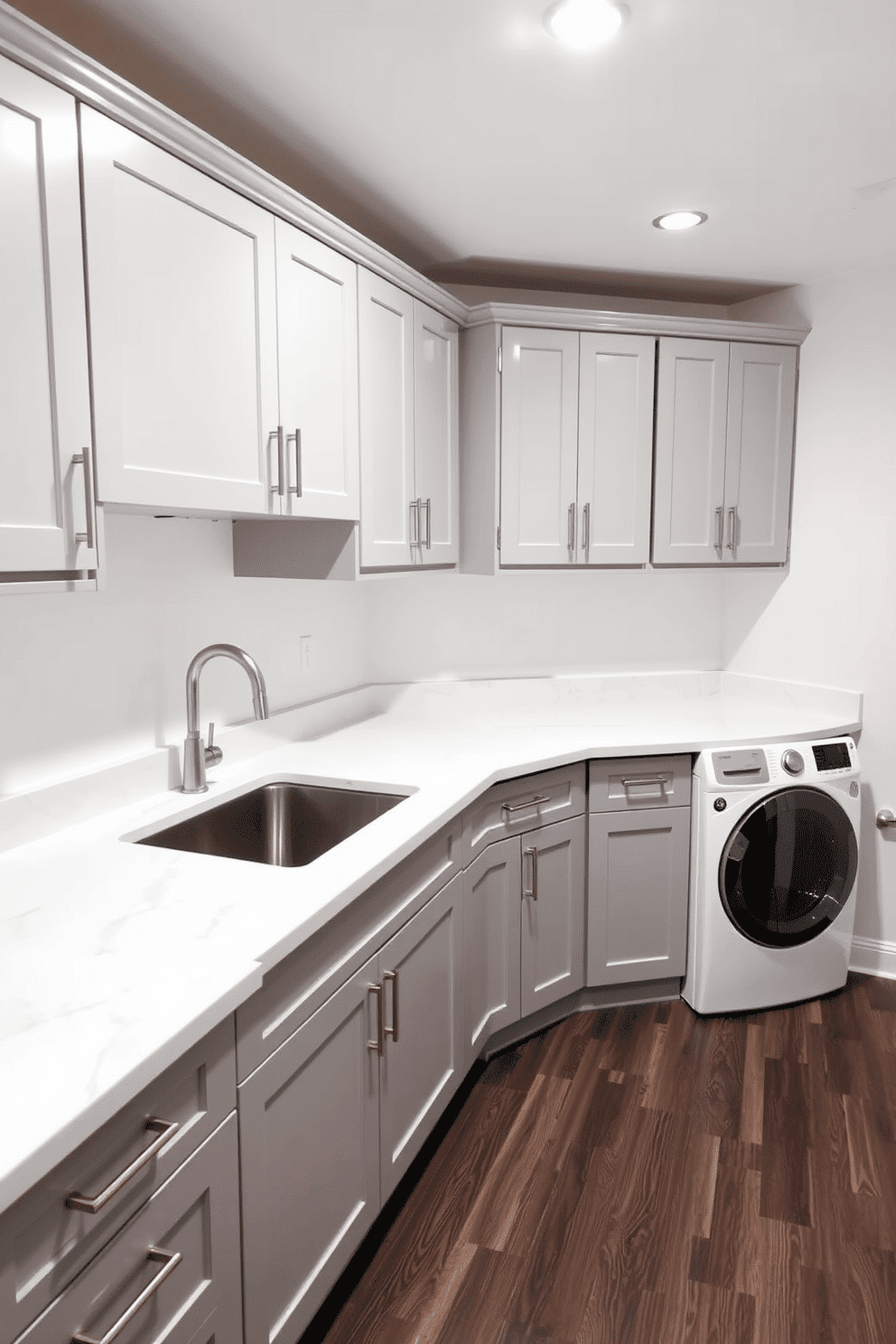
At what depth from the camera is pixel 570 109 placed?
1.88 metres

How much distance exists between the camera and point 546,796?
2.57 meters

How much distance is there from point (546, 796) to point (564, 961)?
1.82 ft

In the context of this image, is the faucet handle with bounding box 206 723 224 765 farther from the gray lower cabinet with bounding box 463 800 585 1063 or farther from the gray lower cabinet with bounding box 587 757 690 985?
the gray lower cabinet with bounding box 587 757 690 985

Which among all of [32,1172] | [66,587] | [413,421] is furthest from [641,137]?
[32,1172]

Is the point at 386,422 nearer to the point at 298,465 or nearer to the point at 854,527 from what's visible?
the point at 298,465

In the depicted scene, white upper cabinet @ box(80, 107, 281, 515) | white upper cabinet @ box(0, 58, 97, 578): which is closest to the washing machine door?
white upper cabinet @ box(80, 107, 281, 515)

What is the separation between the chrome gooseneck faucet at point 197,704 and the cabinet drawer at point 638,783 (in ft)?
3.78

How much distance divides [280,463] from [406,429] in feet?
2.29

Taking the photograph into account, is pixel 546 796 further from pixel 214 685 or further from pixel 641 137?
pixel 641 137

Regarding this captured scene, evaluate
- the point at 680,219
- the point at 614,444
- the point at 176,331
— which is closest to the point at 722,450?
the point at 614,444

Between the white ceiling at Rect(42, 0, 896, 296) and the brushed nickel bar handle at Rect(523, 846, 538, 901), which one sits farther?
the brushed nickel bar handle at Rect(523, 846, 538, 901)

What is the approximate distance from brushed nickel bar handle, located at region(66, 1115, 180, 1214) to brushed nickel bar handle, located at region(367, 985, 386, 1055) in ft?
2.02

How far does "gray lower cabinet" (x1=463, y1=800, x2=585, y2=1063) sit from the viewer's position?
2373mm

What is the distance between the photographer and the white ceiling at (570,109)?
1.58m
